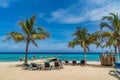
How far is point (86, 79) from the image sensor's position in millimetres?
13297

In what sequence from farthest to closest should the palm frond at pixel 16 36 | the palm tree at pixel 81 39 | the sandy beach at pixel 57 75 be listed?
the palm tree at pixel 81 39
the palm frond at pixel 16 36
the sandy beach at pixel 57 75

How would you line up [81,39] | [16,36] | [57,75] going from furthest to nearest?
[81,39]
[16,36]
[57,75]

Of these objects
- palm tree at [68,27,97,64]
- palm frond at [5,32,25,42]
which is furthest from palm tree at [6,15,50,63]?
palm tree at [68,27,97,64]

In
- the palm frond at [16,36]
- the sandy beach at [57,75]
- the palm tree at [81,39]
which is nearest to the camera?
the sandy beach at [57,75]

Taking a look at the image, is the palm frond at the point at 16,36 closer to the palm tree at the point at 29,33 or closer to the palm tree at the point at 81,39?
the palm tree at the point at 29,33

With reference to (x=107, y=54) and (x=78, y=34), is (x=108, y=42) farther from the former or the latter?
(x=78, y=34)

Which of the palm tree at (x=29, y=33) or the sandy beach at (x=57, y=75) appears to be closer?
the sandy beach at (x=57, y=75)

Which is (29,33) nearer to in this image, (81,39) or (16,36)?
(16,36)

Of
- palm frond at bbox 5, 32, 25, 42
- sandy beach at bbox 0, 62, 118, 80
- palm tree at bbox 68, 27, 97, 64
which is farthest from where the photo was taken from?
palm tree at bbox 68, 27, 97, 64

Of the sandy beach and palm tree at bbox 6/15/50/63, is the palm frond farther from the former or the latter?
the sandy beach

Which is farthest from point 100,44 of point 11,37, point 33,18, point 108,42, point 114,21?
point 11,37

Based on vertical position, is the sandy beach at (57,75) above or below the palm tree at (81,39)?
below

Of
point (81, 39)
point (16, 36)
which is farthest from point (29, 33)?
point (81, 39)

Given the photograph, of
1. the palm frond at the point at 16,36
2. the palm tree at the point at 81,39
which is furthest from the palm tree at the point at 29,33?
the palm tree at the point at 81,39
